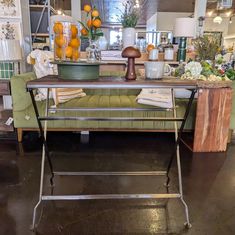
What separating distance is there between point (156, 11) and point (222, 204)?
10.4 meters

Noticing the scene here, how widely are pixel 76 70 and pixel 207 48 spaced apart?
6.40ft

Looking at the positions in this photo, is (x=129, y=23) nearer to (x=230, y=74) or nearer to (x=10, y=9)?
(x=230, y=74)

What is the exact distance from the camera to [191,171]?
223 centimetres

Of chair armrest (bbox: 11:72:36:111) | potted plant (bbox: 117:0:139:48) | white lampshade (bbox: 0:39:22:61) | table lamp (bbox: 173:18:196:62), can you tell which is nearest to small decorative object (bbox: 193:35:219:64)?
table lamp (bbox: 173:18:196:62)

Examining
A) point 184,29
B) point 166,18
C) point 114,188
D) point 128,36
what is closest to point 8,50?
point 128,36

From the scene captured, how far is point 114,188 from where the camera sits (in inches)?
75.7

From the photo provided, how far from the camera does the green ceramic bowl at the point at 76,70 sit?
129cm

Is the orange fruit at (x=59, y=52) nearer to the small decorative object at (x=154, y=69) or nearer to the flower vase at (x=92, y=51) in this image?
the flower vase at (x=92, y=51)

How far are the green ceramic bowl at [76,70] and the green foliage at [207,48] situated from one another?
180 cm

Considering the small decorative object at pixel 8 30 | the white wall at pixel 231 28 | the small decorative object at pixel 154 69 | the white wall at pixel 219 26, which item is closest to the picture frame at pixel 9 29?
the small decorative object at pixel 8 30

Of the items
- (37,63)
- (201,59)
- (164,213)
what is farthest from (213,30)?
(164,213)

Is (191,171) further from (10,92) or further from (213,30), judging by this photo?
(213,30)

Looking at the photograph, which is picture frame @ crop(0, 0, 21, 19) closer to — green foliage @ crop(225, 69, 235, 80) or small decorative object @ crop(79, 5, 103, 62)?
small decorative object @ crop(79, 5, 103, 62)

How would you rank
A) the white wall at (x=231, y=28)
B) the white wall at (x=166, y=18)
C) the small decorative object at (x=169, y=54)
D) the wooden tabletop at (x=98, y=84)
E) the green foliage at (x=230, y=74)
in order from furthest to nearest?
the white wall at (x=231, y=28) < the white wall at (x=166, y=18) < the small decorative object at (x=169, y=54) < the green foliage at (x=230, y=74) < the wooden tabletop at (x=98, y=84)
